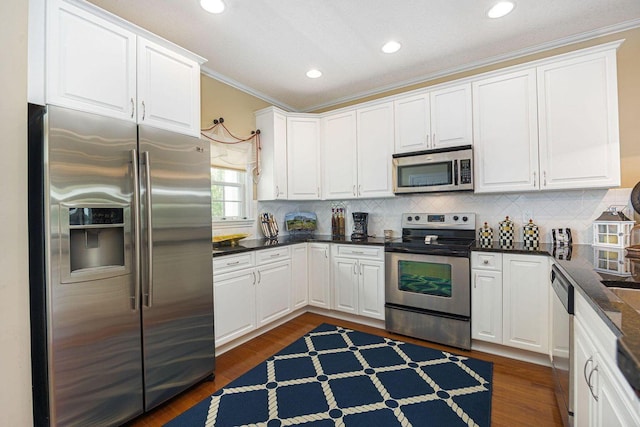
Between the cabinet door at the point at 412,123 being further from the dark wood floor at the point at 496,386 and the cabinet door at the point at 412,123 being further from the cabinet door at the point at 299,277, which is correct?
the dark wood floor at the point at 496,386

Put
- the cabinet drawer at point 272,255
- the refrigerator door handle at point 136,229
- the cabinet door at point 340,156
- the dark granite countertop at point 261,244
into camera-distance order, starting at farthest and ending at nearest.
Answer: the cabinet door at point 340,156, the cabinet drawer at point 272,255, the dark granite countertop at point 261,244, the refrigerator door handle at point 136,229

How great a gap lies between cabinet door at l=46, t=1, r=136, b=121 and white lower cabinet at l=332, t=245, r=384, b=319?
229cm

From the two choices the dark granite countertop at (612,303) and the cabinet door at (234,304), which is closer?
the dark granite countertop at (612,303)

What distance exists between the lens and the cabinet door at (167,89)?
1967 mm

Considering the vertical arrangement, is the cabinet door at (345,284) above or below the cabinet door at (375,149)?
below

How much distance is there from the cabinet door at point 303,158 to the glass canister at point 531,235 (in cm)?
221

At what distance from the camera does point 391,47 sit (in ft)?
8.95

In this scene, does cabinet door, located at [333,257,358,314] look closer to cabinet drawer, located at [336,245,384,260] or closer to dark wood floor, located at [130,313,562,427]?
cabinet drawer, located at [336,245,384,260]

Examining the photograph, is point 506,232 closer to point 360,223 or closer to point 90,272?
point 360,223

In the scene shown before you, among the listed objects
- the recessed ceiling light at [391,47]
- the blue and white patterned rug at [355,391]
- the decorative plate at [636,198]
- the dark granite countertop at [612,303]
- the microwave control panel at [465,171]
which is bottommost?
the blue and white patterned rug at [355,391]

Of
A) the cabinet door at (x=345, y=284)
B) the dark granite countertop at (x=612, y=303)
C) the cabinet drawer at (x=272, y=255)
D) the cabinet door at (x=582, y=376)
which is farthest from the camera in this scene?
the cabinet door at (x=345, y=284)

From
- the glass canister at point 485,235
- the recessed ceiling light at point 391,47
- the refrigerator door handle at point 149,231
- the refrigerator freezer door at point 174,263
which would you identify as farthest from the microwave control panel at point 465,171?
the refrigerator door handle at point 149,231

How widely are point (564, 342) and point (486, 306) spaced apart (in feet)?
3.19

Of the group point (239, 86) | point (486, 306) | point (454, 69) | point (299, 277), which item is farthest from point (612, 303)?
point (239, 86)
